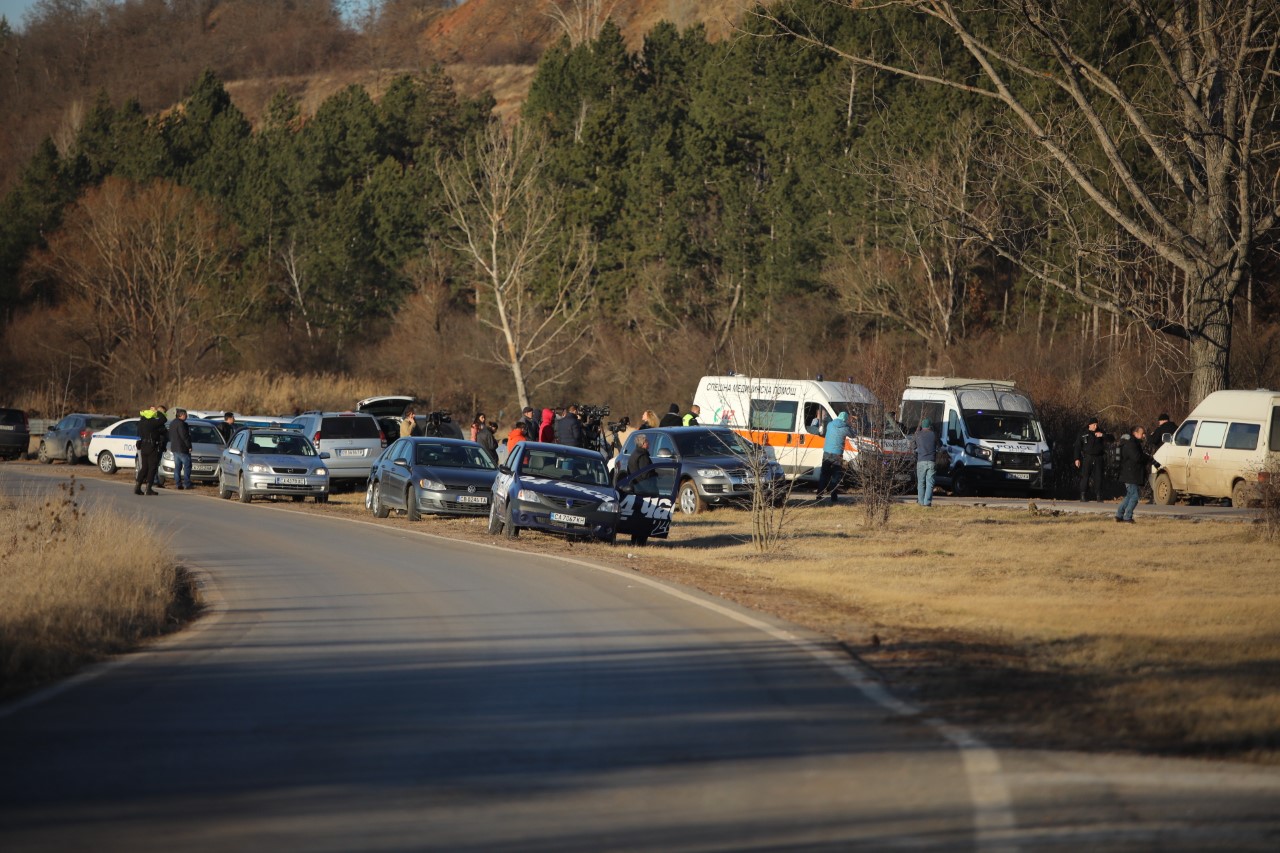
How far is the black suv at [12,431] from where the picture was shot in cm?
5028

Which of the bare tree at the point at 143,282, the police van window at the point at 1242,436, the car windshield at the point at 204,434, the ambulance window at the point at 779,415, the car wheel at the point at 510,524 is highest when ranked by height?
the bare tree at the point at 143,282

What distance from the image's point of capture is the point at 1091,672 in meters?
11.1

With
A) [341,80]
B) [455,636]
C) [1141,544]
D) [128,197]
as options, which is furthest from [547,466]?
[341,80]

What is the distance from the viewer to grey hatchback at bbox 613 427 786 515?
28391 mm

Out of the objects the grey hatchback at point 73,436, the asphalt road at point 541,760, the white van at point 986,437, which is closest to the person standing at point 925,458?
the white van at point 986,437

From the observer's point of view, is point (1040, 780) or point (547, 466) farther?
point (547, 466)

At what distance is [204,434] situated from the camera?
128 ft

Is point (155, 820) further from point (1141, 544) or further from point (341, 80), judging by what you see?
point (341, 80)

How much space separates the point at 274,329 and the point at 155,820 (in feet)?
253

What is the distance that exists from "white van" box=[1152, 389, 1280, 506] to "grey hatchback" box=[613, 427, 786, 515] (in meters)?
8.95

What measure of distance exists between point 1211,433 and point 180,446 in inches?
896

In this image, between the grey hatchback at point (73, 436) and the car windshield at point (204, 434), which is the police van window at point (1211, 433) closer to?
the car windshield at point (204, 434)

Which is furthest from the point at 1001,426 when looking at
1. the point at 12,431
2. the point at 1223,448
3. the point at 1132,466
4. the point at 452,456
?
the point at 12,431

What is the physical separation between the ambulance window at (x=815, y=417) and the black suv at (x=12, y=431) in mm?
30219
